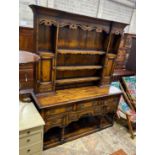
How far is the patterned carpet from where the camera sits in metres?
2.17

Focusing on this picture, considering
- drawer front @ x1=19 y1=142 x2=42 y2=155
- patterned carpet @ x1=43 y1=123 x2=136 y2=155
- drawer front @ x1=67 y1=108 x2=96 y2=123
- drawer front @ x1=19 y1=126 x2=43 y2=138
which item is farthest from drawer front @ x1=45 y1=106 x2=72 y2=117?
patterned carpet @ x1=43 y1=123 x2=136 y2=155

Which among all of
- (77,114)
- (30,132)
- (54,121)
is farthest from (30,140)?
(77,114)

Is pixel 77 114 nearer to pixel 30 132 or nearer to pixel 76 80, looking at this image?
pixel 76 80

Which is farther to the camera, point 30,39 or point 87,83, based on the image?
point 30,39

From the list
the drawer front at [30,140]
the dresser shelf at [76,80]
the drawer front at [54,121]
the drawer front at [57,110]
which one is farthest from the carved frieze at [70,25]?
the drawer front at [30,140]

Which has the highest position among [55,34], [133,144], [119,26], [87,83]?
[119,26]

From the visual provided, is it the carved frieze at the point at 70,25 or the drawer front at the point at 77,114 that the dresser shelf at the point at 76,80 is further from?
the carved frieze at the point at 70,25

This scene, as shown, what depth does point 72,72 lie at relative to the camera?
2.41 metres

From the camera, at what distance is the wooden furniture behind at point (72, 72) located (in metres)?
1.89

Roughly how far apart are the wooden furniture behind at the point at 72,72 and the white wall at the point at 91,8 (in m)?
1.74
